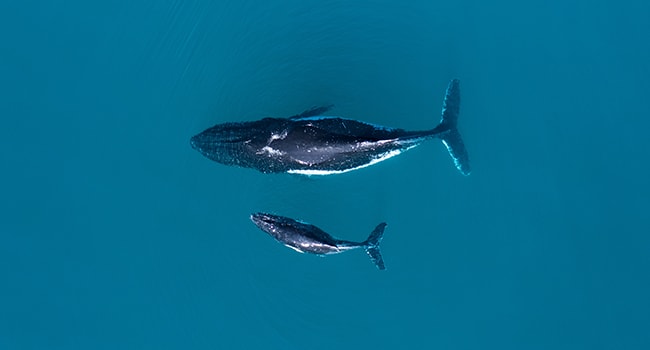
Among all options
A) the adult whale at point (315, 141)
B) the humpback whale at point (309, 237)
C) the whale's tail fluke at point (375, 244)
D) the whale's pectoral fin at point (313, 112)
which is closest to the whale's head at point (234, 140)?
the adult whale at point (315, 141)

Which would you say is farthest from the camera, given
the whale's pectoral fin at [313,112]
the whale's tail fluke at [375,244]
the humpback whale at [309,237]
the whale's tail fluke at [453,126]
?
the whale's tail fluke at [453,126]

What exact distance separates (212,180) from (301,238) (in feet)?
7.90

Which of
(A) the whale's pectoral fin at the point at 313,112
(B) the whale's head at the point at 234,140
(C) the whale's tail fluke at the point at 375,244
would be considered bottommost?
(C) the whale's tail fluke at the point at 375,244

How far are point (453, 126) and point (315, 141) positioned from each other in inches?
112

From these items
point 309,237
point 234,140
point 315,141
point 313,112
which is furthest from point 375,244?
point 234,140

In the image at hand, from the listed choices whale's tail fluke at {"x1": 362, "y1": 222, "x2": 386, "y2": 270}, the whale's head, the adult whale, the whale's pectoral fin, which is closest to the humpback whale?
whale's tail fluke at {"x1": 362, "y1": 222, "x2": 386, "y2": 270}

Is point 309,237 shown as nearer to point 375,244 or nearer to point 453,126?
point 375,244

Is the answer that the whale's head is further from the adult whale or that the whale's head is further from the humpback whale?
the humpback whale

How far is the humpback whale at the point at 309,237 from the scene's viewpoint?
10602 millimetres

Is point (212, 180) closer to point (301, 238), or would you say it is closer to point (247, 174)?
point (247, 174)

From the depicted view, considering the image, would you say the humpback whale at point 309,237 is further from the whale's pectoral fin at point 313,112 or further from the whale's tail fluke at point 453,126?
the whale's tail fluke at point 453,126

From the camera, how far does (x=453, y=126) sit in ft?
37.5

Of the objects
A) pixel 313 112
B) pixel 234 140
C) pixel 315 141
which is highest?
pixel 313 112

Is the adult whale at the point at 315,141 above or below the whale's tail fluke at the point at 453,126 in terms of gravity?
below
